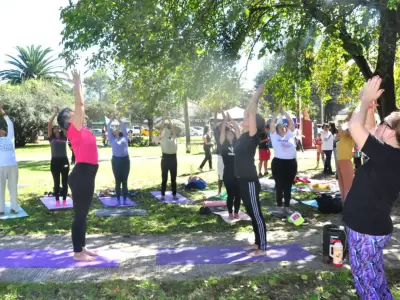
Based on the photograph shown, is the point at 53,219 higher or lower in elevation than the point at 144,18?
lower

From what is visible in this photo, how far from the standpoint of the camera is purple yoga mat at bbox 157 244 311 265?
521 centimetres

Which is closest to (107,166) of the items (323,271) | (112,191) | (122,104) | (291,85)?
(122,104)

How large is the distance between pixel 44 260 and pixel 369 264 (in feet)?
13.2

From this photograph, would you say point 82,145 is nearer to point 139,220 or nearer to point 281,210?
point 139,220

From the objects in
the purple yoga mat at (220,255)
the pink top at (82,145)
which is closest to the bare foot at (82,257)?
the purple yoga mat at (220,255)

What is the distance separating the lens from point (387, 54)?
8.54 metres

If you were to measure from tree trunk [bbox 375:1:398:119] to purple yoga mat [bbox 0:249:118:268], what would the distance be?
627 centimetres

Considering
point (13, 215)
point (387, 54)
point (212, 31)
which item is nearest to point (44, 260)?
point (13, 215)

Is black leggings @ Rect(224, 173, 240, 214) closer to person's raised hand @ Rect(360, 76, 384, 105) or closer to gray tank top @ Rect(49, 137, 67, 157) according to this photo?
gray tank top @ Rect(49, 137, 67, 157)

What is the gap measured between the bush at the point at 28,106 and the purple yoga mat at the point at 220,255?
31.5m

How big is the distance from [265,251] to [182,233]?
1.74 m

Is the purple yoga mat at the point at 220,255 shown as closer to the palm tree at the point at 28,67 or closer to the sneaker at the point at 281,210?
the sneaker at the point at 281,210

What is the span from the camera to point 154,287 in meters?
4.30

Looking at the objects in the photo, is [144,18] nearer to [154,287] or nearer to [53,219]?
[53,219]
